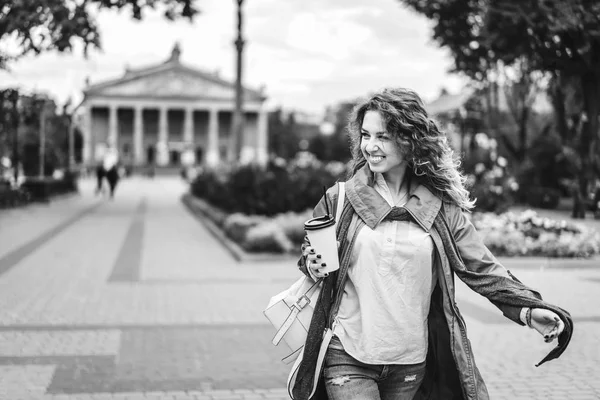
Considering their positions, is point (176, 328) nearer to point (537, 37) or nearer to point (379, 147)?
point (379, 147)

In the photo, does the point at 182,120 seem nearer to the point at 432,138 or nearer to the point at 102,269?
the point at 102,269

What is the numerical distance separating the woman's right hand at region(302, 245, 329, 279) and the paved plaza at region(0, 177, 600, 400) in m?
2.77

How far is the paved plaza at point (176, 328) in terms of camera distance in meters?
5.95

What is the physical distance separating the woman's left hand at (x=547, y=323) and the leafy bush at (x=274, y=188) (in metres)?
13.9

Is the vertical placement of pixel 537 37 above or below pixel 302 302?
above

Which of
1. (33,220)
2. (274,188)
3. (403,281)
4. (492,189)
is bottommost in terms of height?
(33,220)

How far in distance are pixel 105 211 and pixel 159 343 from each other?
19439mm

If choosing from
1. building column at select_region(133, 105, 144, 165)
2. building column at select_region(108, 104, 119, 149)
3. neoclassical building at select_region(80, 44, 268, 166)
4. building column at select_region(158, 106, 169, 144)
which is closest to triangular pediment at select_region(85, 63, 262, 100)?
neoclassical building at select_region(80, 44, 268, 166)

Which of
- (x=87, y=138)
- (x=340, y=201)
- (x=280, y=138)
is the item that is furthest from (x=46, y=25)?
(x=280, y=138)

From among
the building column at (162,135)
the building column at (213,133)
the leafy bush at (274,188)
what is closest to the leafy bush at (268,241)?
the leafy bush at (274,188)

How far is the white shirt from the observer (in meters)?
3.12

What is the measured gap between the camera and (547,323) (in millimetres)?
3008

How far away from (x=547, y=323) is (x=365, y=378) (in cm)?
67

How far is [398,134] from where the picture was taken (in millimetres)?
3225
